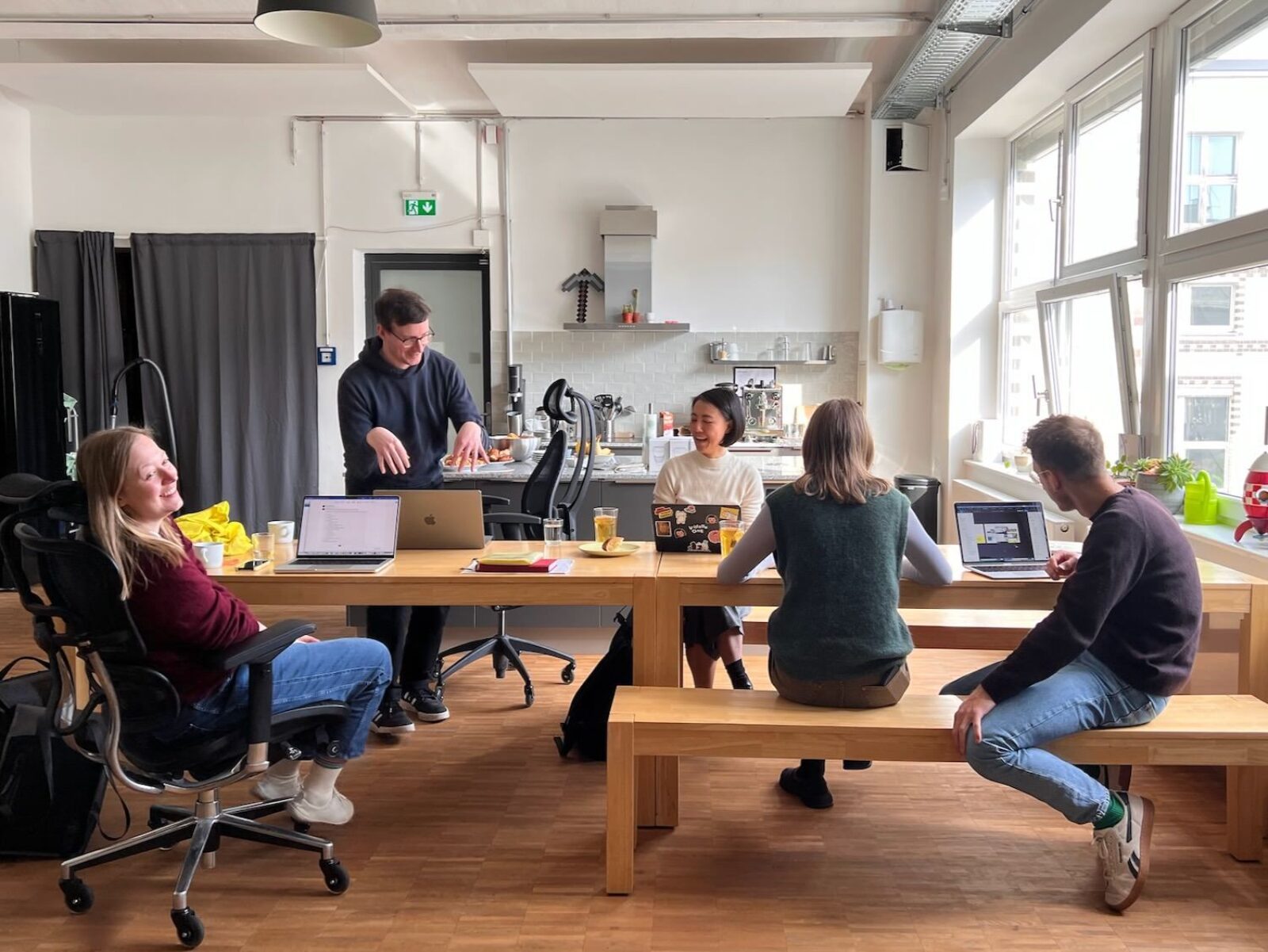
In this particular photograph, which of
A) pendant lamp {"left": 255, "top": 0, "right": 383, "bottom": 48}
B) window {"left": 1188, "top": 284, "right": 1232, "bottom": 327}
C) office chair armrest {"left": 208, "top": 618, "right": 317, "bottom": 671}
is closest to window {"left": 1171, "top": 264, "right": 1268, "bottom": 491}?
window {"left": 1188, "top": 284, "right": 1232, "bottom": 327}

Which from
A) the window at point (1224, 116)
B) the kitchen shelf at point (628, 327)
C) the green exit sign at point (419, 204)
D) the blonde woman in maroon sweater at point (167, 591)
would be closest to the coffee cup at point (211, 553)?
the blonde woman in maroon sweater at point (167, 591)

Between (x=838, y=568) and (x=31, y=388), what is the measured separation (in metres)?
5.75

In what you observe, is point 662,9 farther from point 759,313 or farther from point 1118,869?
point 1118,869

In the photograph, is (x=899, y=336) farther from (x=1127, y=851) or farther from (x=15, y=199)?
(x=15, y=199)

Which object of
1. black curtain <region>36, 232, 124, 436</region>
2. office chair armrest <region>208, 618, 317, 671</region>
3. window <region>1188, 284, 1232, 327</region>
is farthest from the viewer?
black curtain <region>36, 232, 124, 436</region>

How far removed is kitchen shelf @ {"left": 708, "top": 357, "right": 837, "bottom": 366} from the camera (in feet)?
25.0

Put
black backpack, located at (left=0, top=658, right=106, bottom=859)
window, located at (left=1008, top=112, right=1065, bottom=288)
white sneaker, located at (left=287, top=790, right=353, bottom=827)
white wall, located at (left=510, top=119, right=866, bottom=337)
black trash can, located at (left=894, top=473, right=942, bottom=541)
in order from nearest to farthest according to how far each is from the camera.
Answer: black backpack, located at (left=0, top=658, right=106, bottom=859) → white sneaker, located at (left=287, top=790, right=353, bottom=827) → window, located at (left=1008, top=112, right=1065, bottom=288) → black trash can, located at (left=894, top=473, right=942, bottom=541) → white wall, located at (left=510, top=119, right=866, bottom=337)

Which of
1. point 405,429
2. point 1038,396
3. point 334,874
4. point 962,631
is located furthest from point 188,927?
point 1038,396

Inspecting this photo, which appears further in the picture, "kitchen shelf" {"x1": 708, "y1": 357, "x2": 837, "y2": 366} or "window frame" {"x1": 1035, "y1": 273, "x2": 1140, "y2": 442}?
"kitchen shelf" {"x1": 708, "y1": 357, "x2": 837, "y2": 366}

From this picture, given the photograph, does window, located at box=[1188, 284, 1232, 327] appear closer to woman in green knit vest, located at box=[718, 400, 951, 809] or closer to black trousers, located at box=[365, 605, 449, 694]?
woman in green knit vest, located at box=[718, 400, 951, 809]

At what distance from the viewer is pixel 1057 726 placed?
8.29ft

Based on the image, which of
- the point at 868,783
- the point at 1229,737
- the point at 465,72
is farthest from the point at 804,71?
the point at 1229,737

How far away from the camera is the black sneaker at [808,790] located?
10.5 ft

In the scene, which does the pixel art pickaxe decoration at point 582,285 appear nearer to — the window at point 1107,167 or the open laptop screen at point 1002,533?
the window at point 1107,167
